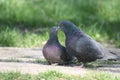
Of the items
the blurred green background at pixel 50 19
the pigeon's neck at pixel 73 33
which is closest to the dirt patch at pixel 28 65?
the pigeon's neck at pixel 73 33

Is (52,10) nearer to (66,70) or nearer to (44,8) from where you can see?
(44,8)

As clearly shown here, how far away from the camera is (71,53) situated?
278 inches

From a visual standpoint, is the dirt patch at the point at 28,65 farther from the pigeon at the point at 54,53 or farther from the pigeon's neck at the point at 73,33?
the pigeon's neck at the point at 73,33

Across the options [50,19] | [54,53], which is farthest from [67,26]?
[50,19]

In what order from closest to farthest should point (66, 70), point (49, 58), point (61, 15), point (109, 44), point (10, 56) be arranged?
point (66, 70), point (49, 58), point (10, 56), point (109, 44), point (61, 15)

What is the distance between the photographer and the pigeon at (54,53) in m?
7.22

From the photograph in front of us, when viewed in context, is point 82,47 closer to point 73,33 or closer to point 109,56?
point 73,33

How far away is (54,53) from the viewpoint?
7223mm

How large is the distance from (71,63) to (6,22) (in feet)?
14.1

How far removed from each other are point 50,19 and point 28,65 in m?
5.21

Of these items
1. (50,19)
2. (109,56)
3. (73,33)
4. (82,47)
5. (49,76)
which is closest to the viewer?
(49,76)

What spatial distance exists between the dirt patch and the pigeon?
149 millimetres

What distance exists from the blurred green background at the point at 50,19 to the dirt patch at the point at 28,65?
1.25 metres

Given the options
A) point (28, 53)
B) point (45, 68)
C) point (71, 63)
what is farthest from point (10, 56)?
point (45, 68)
